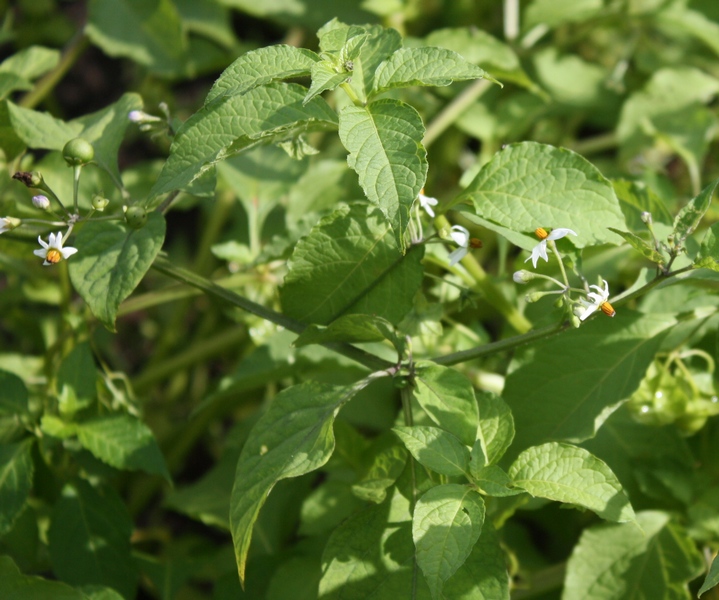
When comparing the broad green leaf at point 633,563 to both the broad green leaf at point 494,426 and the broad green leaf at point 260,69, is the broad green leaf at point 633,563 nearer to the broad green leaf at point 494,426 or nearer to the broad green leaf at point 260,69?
the broad green leaf at point 494,426

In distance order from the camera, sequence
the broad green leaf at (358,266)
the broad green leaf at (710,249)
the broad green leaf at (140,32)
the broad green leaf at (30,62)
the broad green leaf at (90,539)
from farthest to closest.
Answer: the broad green leaf at (140,32) → the broad green leaf at (30,62) → the broad green leaf at (90,539) → the broad green leaf at (358,266) → the broad green leaf at (710,249)

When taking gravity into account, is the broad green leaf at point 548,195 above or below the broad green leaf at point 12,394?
above

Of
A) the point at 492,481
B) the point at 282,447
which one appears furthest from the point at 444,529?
the point at 282,447

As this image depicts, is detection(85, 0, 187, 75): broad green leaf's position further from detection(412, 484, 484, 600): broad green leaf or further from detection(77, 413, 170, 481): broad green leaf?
detection(412, 484, 484, 600): broad green leaf

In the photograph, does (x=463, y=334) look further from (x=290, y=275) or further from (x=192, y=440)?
(x=192, y=440)

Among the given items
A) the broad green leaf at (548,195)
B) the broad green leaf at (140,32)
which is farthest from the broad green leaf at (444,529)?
the broad green leaf at (140,32)

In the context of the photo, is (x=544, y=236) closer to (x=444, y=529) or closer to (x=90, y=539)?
(x=444, y=529)

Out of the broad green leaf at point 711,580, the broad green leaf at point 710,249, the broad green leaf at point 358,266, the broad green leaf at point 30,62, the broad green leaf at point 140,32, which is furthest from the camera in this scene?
the broad green leaf at point 140,32
